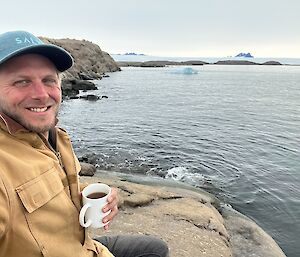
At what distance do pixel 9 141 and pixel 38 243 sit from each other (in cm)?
70

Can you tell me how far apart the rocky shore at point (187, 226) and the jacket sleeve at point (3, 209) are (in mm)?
3866

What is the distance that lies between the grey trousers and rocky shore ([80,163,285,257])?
6.87ft

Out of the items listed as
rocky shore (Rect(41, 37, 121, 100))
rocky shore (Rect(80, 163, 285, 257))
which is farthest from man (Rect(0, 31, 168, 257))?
rocky shore (Rect(41, 37, 121, 100))

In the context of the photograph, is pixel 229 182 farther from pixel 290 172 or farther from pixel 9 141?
pixel 9 141

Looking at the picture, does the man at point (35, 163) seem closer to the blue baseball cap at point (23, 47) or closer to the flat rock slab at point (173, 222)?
the blue baseball cap at point (23, 47)

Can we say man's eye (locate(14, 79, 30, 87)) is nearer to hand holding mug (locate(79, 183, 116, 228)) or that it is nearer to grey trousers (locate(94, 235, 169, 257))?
hand holding mug (locate(79, 183, 116, 228))

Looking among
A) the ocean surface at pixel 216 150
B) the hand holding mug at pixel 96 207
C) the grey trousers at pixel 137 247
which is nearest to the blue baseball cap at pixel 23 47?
the hand holding mug at pixel 96 207

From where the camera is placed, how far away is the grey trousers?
3496 mm

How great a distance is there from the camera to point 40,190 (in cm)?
221

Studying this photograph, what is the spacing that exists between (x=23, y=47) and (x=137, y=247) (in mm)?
2308

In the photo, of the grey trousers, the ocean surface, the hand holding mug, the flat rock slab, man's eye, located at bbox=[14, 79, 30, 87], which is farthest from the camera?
the ocean surface

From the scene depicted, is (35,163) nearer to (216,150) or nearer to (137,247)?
(137,247)

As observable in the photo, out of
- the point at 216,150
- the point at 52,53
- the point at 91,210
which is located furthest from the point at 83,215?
the point at 216,150

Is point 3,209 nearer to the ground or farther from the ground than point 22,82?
nearer to the ground
